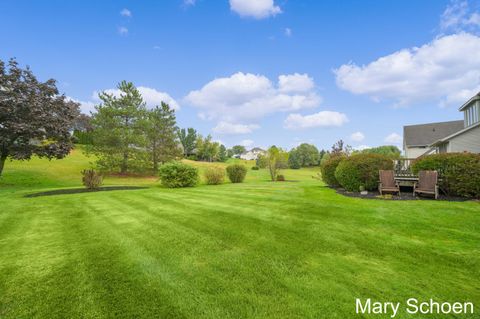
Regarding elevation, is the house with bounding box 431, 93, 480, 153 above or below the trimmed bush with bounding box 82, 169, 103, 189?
above

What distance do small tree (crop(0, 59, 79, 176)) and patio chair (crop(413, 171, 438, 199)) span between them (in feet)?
67.9

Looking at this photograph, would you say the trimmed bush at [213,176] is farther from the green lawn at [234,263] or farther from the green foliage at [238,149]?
the green foliage at [238,149]

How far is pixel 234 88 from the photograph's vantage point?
20.4 meters

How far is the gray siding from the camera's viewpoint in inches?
593

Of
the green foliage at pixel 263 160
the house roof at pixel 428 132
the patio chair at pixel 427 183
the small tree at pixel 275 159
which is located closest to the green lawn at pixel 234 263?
the patio chair at pixel 427 183

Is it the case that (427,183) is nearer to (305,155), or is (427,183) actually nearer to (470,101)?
(470,101)

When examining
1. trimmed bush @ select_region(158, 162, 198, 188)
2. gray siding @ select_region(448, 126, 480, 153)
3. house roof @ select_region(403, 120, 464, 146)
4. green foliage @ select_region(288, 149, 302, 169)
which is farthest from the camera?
green foliage @ select_region(288, 149, 302, 169)

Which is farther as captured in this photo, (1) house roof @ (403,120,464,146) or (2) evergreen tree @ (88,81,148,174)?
(1) house roof @ (403,120,464,146)

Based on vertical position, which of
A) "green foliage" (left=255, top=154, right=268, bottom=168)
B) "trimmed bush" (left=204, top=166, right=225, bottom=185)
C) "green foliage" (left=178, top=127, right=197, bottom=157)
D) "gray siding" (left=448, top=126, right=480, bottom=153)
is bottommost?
"trimmed bush" (left=204, top=166, right=225, bottom=185)

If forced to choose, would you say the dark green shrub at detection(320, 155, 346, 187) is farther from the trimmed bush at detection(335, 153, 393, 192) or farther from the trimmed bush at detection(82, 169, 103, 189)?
the trimmed bush at detection(82, 169, 103, 189)

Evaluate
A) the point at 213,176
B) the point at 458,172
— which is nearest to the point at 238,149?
the point at 213,176

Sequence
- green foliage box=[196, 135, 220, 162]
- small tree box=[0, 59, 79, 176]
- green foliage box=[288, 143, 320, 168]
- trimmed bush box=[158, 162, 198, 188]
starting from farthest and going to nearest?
green foliage box=[288, 143, 320, 168], green foliage box=[196, 135, 220, 162], trimmed bush box=[158, 162, 198, 188], small tree box=[0, 59, 79, 176]

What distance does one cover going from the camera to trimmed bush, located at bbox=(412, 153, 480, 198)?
716 centimetres

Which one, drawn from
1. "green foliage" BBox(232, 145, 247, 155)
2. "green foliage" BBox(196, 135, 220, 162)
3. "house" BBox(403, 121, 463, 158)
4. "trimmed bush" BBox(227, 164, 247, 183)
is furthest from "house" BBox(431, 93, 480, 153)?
"green foliage" BBox(232, 145, 247, 155)
